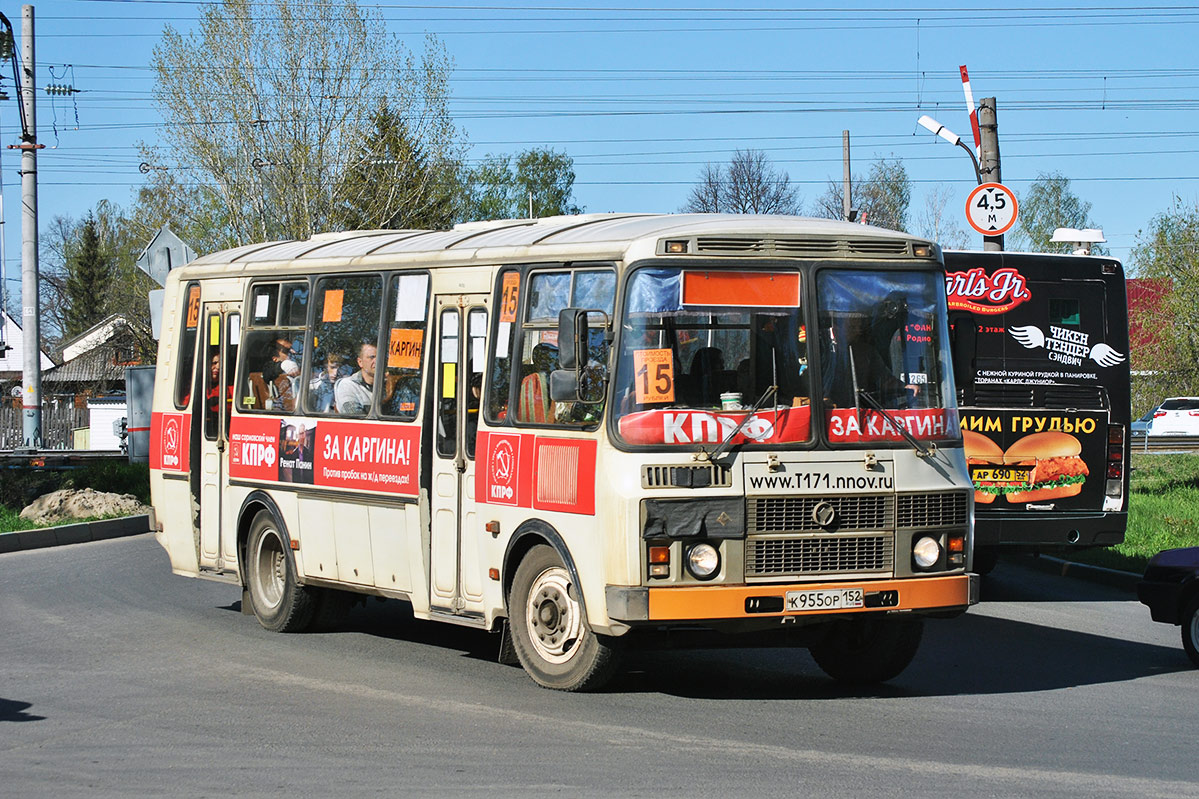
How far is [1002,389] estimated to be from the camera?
48.0 feet

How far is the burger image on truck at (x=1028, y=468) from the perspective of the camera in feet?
48.0

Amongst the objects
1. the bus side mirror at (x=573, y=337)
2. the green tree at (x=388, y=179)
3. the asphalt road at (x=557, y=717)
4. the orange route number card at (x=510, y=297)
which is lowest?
the asphalt road at (x=557, y=717)

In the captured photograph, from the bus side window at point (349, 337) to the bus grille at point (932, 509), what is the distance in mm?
4130

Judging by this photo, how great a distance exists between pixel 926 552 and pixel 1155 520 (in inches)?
496

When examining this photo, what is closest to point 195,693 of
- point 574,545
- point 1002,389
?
point 574,545

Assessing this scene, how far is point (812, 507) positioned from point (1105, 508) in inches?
269

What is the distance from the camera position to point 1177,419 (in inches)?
2264

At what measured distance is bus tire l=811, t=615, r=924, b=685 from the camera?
384 inches

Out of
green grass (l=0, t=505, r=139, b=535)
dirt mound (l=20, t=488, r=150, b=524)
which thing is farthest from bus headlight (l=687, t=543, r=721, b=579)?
dirt mound (l=20, t=488, r=150, b=524)

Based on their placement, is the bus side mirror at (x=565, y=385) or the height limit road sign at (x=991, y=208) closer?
the bus side mirror at (x=565, y=385)

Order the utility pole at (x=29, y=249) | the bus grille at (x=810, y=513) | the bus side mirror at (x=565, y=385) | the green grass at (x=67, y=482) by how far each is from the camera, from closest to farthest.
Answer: the bus grille at (x=810, y=513) → the bus side mirror at (x=565, y=385) → the green grass at (x=67, y=482) → the utility pole at (x=29, y=249)

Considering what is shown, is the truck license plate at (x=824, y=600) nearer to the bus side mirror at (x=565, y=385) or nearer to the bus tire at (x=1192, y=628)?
the bus side mirror at (x=565, y=385)

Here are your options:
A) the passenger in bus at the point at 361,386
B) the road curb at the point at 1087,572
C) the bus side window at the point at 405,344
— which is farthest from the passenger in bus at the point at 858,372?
the road curb at the point at 1087,572

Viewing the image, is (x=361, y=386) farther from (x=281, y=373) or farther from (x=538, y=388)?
(x=538, y=388)
